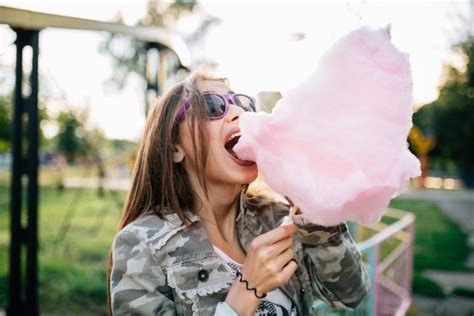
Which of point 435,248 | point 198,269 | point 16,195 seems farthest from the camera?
point 435,248

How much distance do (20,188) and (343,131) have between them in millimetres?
3024

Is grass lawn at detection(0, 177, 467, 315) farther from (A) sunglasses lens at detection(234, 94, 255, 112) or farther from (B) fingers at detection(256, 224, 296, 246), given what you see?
(B) fingers at detection(256, 224, 296, 246)

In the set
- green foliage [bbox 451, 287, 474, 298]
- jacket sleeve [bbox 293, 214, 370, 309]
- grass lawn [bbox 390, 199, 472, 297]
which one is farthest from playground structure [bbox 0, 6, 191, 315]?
green foliage [bbox 451, 287, 474, 298]

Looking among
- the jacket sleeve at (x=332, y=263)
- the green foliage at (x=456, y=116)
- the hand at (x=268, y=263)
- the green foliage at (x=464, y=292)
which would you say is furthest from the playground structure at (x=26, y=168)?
the green foliage at (x=456, y=116)

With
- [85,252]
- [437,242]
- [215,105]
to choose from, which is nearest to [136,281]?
[215,105]

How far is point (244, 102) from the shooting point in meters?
1.75

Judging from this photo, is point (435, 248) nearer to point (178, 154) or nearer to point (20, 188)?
point (20, 188)

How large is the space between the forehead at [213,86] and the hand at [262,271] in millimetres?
551

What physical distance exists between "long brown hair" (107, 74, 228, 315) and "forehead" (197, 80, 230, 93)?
0.07ft

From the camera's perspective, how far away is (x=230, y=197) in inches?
70.6

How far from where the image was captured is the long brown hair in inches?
66.5

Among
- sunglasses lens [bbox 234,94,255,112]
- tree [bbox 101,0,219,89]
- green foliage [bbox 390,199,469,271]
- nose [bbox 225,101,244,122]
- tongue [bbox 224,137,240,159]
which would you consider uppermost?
tree [bbox 101,0,219,89]

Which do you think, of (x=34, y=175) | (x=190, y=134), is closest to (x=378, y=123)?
(x=190, y=134)

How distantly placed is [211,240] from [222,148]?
306mm
